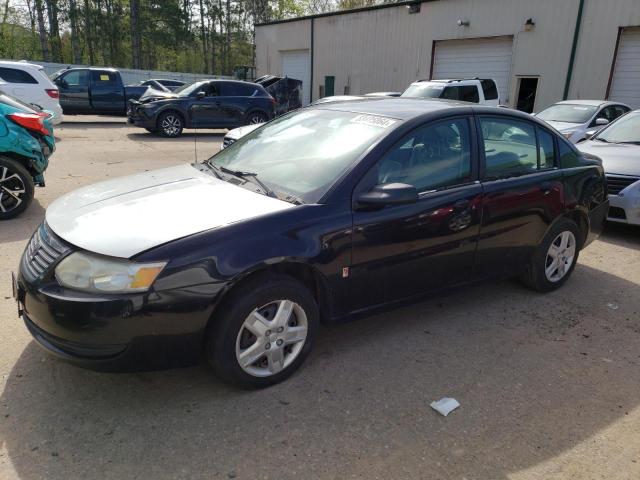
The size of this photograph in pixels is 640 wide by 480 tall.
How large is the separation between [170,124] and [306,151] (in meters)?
12.6

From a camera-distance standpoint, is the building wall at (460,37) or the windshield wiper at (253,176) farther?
the building wall at (460,37)

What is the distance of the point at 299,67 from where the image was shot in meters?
26.8

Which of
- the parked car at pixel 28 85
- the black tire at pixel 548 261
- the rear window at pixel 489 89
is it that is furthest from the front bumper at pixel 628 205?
the parked car at pixel 28 85

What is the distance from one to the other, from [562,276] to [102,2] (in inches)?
1856

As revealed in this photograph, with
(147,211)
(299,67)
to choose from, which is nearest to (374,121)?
(147,211)

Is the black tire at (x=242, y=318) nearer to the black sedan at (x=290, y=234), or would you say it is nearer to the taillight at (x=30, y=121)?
the black sedan at (x=290, y=234)

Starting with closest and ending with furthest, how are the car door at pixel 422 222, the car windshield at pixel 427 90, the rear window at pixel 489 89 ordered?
the car door at pixel 422 222
the car windshield at pixel 427 90
the rear window at pixel 489 89

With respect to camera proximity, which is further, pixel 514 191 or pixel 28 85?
pixel 28 85

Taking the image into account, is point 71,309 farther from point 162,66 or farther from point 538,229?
point 162,66

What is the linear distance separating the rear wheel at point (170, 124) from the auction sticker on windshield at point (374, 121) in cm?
1251

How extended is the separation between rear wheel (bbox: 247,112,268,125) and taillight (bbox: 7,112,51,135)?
33.5ft

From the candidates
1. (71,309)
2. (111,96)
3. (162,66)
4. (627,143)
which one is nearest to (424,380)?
(71,309)

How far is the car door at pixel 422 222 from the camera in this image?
3.09 m

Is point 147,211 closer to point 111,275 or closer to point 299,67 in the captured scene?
point 111,275
